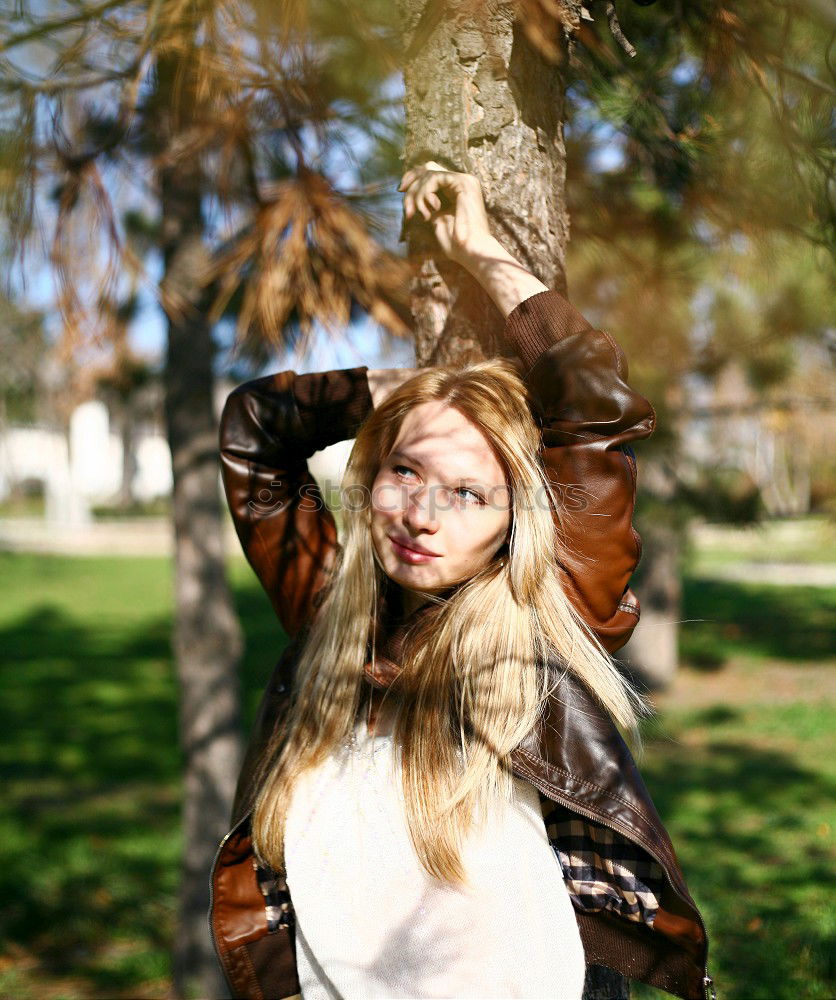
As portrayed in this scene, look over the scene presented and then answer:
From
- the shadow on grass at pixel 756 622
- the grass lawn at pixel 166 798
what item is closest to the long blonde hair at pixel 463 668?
the grass lawn at pixel 166 798

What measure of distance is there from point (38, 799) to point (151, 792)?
2.14ft

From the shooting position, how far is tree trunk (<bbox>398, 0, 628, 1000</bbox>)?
1.74 metres

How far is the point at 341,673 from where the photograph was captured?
158cm

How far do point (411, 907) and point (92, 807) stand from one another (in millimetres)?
4684

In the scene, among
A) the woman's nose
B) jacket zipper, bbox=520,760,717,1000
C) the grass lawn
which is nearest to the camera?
jacket zipper, bbox=520,760,717,1000

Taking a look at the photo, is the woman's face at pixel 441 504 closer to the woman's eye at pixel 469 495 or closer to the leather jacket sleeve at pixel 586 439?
the woman's eye at pixel 469 495

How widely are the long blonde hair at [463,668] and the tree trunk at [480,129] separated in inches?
6.9

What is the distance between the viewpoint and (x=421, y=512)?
1.49 m

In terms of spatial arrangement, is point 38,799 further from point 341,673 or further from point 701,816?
point 341,673

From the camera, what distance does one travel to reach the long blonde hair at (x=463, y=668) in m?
1.43

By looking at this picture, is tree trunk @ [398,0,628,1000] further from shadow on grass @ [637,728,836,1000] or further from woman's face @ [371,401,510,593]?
shadow on grass @ [637,728,836,1000]

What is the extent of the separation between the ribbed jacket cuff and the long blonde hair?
7 centimetres

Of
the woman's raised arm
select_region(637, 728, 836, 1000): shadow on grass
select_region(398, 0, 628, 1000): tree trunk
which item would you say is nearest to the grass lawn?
select_region(637, 728, 836, 1000): shadow on grass

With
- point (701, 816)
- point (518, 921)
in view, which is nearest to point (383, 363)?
point (518, 921)
